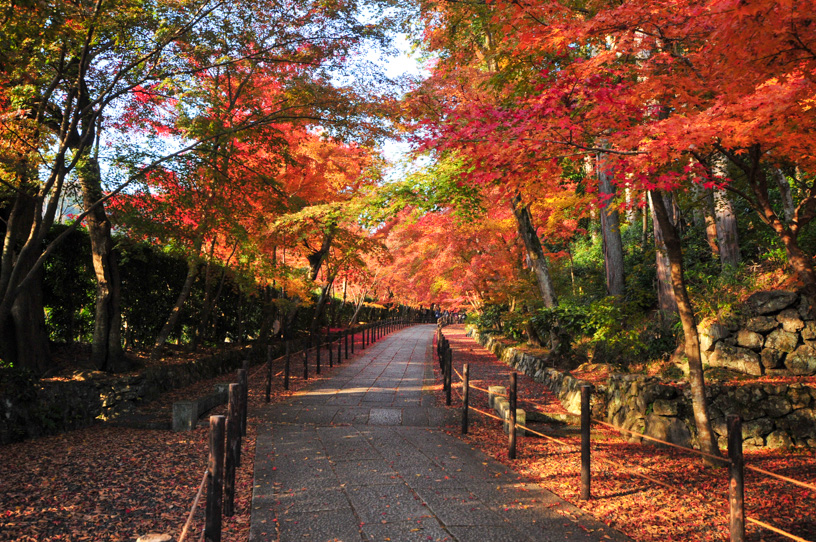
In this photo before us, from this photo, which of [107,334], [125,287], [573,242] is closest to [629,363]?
[107,334]

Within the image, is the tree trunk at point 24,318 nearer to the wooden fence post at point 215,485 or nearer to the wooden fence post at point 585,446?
the wooden fence post at point 215,485

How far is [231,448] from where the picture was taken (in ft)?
14.0

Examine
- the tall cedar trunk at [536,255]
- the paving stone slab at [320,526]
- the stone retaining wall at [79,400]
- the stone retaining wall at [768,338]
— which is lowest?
the paving stone slab at [320,526]

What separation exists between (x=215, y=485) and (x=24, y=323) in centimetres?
719

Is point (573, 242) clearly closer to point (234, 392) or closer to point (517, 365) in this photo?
point (517, 365)

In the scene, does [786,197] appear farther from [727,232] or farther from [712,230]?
[712,230]

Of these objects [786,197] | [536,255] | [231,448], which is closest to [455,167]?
[536,255]

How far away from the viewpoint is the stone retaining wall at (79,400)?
700cm

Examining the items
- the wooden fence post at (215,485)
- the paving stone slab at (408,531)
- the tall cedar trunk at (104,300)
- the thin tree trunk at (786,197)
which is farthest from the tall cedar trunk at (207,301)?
the thin tree trunk at (786,197)

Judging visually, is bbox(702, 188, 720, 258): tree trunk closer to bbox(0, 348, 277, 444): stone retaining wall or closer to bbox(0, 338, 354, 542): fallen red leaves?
bbox(0, 338, 354, 542): fallen red leaves

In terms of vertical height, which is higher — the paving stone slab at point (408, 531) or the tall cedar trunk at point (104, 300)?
the tall cedar trunk at point (104, 300)

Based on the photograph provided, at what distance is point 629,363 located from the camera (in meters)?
10.2

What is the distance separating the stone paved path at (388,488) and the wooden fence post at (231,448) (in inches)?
9.1

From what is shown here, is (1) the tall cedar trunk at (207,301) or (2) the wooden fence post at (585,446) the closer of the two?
(2) the wooden fence post at (585,446)
